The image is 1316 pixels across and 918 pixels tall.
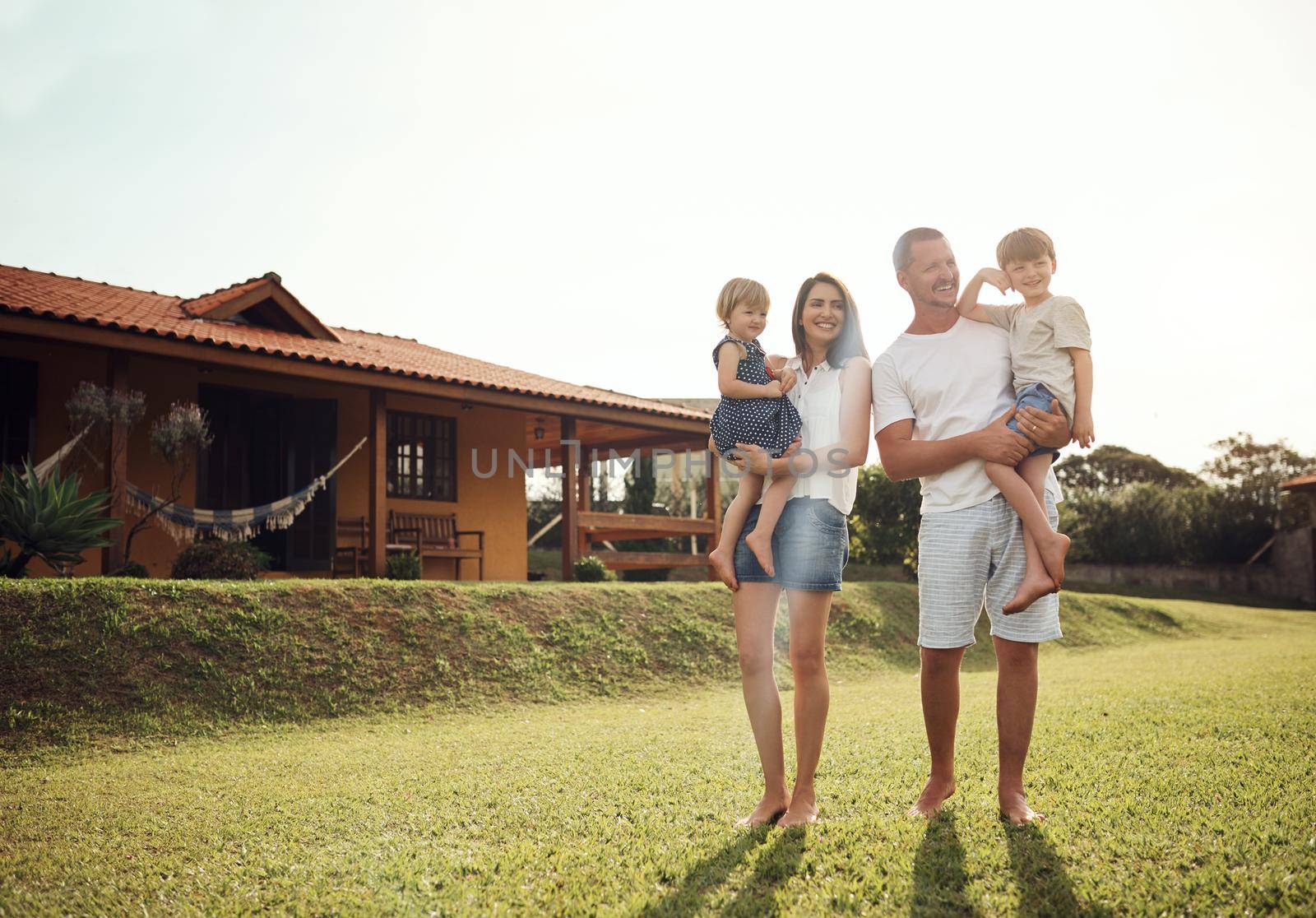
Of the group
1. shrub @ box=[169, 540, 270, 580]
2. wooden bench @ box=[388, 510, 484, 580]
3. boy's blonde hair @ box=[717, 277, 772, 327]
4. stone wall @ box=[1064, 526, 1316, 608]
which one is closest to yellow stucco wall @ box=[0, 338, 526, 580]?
wooden bench @ box=[388, 510, 484, 580]

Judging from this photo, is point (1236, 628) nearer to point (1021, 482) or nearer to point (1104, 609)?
point (1104, 609)

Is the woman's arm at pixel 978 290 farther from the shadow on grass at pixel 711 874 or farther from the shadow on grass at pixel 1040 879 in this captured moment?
the shadow on grass at pixel 711 874

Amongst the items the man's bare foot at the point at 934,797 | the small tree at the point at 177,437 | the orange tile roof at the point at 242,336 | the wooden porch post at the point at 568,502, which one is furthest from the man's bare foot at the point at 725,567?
the wooden porch post at the point at 568,502

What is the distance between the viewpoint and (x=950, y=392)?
10.8ft

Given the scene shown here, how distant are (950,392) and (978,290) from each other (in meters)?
0.38

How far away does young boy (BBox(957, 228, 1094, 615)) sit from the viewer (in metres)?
2.98

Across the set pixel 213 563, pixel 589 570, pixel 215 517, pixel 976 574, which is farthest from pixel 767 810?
pixel 589 570

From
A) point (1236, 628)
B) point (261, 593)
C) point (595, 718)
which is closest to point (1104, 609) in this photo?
point (1236, 628)

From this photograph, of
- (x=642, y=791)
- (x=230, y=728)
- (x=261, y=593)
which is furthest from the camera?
(x=261, y=593)

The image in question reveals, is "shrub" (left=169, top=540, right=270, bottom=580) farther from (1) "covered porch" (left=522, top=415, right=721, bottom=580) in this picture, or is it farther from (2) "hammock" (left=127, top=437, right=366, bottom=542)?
(1) "covered porch" (left=522, top=415, right=721, bottom=580)

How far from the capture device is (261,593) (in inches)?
318

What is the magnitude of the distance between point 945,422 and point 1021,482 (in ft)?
1.10

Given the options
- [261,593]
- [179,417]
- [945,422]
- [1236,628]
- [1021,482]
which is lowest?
[1236,628]

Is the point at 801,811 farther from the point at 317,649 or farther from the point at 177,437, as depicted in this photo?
the point at 177,437
